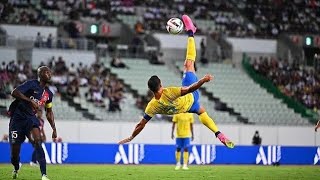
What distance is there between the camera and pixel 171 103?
19.5m

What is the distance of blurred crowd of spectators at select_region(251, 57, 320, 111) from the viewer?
166ft

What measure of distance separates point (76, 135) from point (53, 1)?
13.6m

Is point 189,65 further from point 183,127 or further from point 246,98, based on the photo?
point 246,98

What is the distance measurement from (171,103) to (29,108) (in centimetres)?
342

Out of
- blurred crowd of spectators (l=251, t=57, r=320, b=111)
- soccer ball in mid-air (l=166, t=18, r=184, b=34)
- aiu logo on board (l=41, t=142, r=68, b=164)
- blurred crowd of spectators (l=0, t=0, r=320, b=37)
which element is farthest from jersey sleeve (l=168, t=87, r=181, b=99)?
blurred crowd of spectators (l=251, t=57, r=320, b=111)

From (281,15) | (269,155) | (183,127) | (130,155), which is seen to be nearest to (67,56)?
(130,155)

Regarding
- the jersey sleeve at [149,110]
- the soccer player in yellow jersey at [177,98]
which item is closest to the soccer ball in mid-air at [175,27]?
the soccer player in yellow jersey at [177,98]

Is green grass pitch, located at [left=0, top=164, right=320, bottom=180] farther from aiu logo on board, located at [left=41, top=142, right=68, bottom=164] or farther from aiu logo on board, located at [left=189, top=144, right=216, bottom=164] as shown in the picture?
aiu logo on board, located at [left=189, top=144, right=216, bottom=164]

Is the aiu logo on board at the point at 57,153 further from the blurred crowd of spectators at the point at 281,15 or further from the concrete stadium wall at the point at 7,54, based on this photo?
the blurred crowd of spectators at the point at 281,15

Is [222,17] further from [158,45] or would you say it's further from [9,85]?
[9,85]

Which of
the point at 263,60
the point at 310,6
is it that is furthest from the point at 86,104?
the point at 310,6

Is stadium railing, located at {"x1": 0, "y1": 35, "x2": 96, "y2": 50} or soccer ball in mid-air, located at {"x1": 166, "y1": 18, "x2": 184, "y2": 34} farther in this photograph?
stadium railing, located at {"x1": 0, "y1": 35, "x2": 96, "y2": 50}

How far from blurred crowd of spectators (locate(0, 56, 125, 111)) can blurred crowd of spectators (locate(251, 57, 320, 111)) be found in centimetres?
1137

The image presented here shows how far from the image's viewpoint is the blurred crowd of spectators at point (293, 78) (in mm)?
50531
